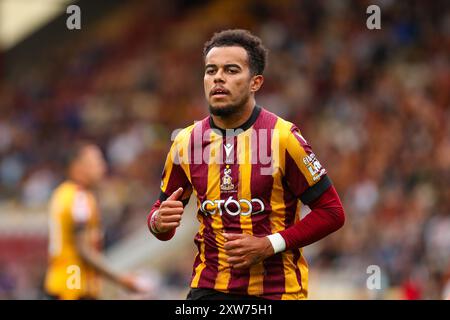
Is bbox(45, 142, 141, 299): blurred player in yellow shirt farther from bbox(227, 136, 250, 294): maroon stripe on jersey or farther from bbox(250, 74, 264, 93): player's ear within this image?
bbox(250, 74, 264, 93): player's ear

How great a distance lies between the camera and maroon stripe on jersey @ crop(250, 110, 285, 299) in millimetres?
5332

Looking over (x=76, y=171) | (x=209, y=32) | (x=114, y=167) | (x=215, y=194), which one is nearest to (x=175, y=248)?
(x=114, y=167)

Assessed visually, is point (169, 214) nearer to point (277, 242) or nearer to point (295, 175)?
point (277, 242)

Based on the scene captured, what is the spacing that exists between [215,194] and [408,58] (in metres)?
10.8

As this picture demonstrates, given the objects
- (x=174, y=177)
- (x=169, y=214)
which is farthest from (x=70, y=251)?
(x=169, y=214)

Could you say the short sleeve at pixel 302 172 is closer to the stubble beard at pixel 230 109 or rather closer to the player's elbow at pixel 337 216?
the player's elbow at pixel 337 216

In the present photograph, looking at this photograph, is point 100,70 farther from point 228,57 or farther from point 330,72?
point 228,57

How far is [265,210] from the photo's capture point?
5.36 meters

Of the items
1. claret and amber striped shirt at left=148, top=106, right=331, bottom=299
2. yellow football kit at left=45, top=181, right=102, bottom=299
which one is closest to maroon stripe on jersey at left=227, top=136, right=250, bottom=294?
claret and amber striped shirt at left=148, top=106, right=331, bottom=299

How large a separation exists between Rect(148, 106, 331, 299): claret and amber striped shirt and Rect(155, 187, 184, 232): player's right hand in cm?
26

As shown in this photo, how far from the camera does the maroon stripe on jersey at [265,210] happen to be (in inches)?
210

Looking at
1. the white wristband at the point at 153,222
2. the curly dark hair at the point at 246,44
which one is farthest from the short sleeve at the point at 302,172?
the white wristband at the point at 153,222
